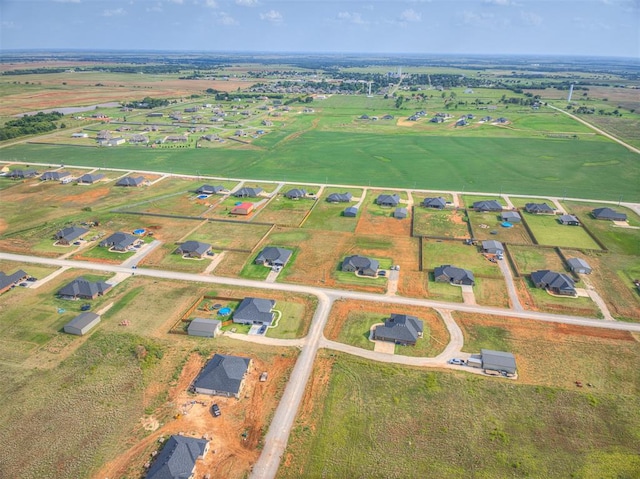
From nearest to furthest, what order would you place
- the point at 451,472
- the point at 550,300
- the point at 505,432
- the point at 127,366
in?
the point at 451,472
the point at 505,432
the point at 127,366
the point at 550,300

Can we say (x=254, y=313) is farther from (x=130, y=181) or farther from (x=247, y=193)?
(x=130, y=181)

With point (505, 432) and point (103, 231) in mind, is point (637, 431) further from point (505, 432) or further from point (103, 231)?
point (103, 231)

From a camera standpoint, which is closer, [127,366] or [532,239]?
[127,366]

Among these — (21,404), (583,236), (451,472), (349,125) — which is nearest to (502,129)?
(349,125)

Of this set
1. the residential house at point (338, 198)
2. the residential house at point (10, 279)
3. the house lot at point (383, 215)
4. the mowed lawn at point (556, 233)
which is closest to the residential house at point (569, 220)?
the mowed lawn at point (556, 233)

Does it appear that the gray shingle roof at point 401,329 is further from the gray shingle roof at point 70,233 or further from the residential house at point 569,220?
the gray shingle roof at point 70,233

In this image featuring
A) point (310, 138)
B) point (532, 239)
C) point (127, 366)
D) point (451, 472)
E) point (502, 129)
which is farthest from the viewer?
point (502, 129)

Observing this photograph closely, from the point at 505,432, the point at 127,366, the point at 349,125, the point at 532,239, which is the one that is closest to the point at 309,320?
the point at 127,366
